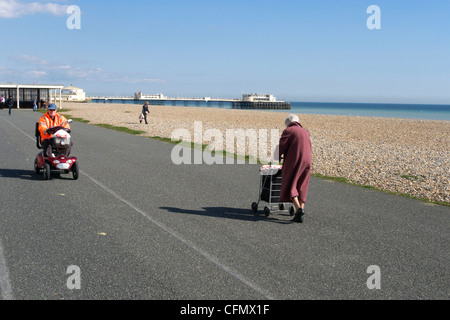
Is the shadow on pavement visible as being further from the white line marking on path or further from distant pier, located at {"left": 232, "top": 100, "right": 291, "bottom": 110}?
distant pier, located at {"left": 232, "top": 100, "right": 291, "bottom": 110}

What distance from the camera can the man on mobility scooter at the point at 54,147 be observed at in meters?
10.7

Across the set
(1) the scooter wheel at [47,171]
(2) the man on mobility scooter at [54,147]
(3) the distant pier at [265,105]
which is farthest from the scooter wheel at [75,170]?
(3) the distant pier at [265,105]

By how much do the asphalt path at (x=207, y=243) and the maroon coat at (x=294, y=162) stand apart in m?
0.53

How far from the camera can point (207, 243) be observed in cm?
618

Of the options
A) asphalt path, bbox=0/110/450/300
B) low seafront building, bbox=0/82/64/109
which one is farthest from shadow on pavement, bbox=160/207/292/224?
low seafront building, bbox=0/82/64/109

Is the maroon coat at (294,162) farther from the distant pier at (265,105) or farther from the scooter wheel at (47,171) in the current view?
the distant pier at (265,105)

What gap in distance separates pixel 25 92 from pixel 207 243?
202ft

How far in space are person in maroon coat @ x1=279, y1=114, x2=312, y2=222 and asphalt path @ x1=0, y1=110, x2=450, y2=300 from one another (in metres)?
0.42

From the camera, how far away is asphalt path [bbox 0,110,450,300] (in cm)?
473
